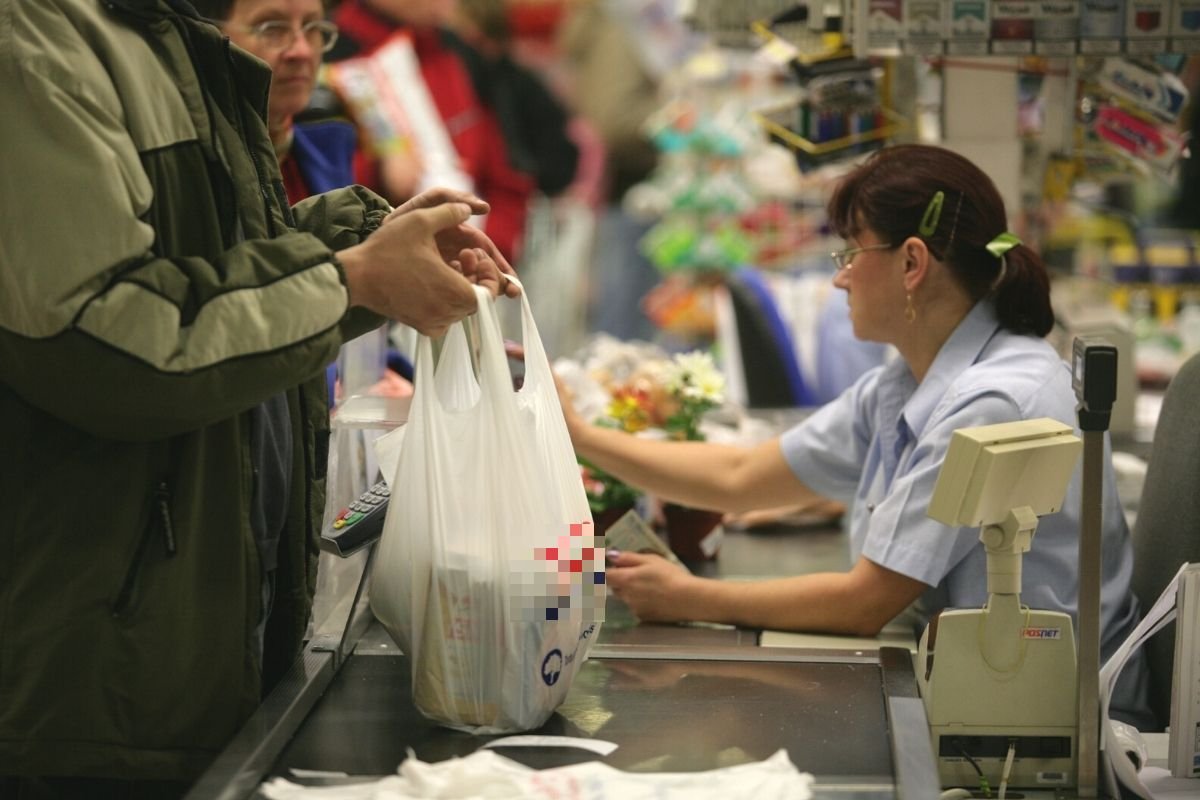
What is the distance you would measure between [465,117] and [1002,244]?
4845 millimetres

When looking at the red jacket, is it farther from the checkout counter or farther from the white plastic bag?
the white plastic bag

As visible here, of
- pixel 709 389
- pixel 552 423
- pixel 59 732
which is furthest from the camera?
pixel 709 389

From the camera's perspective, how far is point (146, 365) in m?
1.59

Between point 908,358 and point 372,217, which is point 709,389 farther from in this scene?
point 372,217

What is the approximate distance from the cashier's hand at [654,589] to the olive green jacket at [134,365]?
0.80 meters

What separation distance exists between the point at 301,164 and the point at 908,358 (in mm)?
1351

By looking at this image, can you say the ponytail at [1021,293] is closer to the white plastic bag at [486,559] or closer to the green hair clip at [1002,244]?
the green hair clip at [1002,244]

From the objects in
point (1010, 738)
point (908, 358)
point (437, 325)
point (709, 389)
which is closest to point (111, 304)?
point (437, 325)

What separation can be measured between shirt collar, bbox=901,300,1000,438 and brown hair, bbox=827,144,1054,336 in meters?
0.03

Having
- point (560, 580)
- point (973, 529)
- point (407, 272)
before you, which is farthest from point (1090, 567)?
point (407, 272)

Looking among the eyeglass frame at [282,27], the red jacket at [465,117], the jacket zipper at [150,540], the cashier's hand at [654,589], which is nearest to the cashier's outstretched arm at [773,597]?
the cashier's hand at [654,589]

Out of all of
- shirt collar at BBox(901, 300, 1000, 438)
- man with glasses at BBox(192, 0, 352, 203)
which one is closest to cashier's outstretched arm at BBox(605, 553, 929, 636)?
shirt collar at BBox(901, 300, 1000, 438)

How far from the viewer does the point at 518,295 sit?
2.02 metres

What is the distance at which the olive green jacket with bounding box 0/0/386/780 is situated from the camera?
1.58 metres
